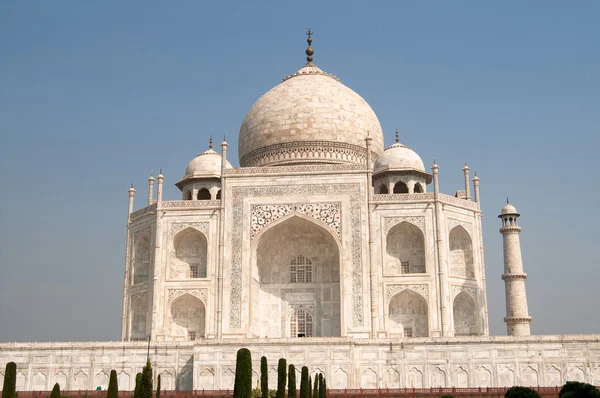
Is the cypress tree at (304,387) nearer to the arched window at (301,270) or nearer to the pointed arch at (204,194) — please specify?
the arched window at (301,270)

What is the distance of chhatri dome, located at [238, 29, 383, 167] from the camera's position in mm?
26219

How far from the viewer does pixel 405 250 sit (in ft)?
76.7

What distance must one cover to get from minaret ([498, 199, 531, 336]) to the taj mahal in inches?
1.4

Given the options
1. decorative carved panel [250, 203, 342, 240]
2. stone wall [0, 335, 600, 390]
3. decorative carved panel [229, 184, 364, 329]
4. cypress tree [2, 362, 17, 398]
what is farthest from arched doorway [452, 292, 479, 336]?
cypress tree [2, 362, 17, 398]

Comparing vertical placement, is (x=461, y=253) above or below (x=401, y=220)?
below

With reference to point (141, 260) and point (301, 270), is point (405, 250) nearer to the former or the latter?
point (301, 270)

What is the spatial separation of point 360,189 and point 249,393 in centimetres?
1215

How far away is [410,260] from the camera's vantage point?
23.3 m

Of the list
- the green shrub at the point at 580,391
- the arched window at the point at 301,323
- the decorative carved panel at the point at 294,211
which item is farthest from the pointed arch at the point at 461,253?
the green shrub at the point at 580,391

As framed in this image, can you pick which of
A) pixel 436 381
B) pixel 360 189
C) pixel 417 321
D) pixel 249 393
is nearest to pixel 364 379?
pixel 436 381

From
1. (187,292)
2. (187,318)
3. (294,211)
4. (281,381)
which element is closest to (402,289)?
(294,211)

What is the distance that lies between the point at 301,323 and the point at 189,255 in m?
4.15

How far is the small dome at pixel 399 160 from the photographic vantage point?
25.3 metres

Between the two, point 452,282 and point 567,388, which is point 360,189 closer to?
point 452,282
